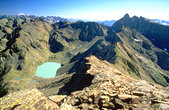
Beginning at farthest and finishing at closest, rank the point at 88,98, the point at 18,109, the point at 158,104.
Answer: the point at 88,98 → the point at 158,104 → the point at 18,109

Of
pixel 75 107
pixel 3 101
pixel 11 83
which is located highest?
pixel 3 101

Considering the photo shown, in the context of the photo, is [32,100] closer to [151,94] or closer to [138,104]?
[138,104]

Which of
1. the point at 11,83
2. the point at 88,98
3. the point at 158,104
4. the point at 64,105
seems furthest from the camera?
the point at 11,83

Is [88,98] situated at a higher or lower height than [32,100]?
lower

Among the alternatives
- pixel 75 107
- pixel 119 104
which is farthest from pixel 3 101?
pixel 119 104

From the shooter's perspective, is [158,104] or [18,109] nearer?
[18,109]

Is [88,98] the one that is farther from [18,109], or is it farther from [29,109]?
[18,109]

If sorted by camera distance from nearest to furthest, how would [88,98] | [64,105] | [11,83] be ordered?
[64,105]
[88,98]
[11,83]

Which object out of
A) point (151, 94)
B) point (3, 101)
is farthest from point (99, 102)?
point (3, 101)

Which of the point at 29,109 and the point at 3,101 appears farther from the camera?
→ the point at 3,101
